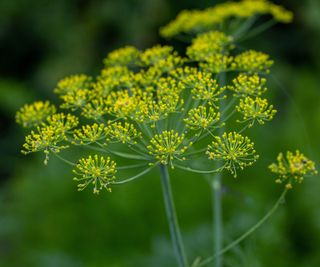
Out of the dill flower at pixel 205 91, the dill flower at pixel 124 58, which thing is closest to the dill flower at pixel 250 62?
the dill flower at pixel 205 91

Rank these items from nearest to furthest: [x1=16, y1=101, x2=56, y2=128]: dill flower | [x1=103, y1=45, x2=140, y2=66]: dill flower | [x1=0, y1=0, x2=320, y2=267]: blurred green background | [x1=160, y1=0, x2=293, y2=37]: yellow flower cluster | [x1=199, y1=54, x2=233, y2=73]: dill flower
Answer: [x1=199, y1=54, x2=233, y2=73]: dill flower < [x1=16, y1=101, x2=56, y2=128]: dill flower < [x1=103, y1=45, x2=140, y2=66]: dill flower < [x1=160, y1=0, x2=293, y2=37]: yellow flower cluster < [x1=0, y1=0, x2=320, y2=267]: blurred green background

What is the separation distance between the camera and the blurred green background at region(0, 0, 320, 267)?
5246 mm

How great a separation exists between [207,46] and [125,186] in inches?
130

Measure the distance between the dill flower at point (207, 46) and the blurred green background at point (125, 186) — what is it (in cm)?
68

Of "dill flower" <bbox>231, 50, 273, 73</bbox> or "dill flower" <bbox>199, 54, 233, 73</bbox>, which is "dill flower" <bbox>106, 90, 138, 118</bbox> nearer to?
"dill flower" <bbox>199, 54, 233, 73</bbox>

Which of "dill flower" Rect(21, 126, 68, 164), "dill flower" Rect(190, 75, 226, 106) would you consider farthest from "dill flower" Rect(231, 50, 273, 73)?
"dill flower" Rect(21, 126, 68, 164)

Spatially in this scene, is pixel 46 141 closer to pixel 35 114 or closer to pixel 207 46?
pixel 35 114

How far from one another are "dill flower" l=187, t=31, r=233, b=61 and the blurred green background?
2.23 ft

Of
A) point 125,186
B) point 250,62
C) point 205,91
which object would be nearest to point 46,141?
point 205,91

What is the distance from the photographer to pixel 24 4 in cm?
839

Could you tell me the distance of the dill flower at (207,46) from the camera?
3072 mm

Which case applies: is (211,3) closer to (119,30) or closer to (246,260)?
(119,30)

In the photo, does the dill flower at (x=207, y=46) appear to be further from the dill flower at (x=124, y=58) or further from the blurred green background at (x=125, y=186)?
the blurred green background at (x=125, y=186)

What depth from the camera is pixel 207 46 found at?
3090mm
